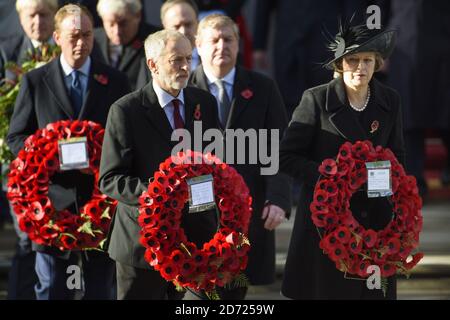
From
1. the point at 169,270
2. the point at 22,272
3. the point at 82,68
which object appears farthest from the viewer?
the point at 22,272

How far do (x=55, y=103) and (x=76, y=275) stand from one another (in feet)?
2.88

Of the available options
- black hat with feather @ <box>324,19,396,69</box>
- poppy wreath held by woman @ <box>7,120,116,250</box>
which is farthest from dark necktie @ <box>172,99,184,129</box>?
black hat with feather @ <box>324,19,396,69</box>

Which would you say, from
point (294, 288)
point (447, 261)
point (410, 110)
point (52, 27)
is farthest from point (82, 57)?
point (410, 110)

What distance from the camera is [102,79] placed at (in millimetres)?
6488

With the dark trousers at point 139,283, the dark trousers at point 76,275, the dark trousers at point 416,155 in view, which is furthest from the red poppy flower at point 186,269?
A: the dark trousers at point 416,155

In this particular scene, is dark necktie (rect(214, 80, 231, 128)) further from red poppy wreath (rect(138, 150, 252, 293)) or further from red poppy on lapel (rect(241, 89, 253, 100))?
red poppy wreath (rect(138, 150, 252, 293))

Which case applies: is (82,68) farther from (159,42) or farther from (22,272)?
(22,272)

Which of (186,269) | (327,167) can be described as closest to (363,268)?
(327,167)

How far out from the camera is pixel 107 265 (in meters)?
6.50

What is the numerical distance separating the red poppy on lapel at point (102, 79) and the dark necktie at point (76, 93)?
10cm

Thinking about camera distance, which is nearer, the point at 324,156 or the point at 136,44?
the point at 324,156

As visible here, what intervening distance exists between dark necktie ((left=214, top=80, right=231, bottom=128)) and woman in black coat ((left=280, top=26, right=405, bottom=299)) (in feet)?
1.90

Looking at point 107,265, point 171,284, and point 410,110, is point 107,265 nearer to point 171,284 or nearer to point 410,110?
point 171,284
